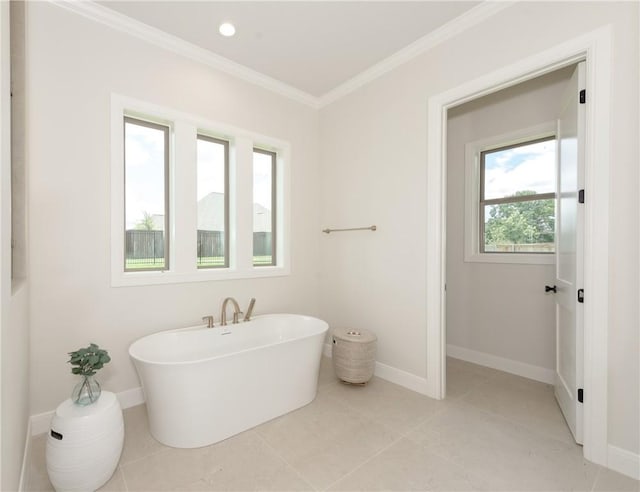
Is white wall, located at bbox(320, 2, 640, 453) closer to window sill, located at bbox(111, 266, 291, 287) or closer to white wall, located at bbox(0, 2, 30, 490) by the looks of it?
window sill, located at bbox(111, 266, 291, 287)

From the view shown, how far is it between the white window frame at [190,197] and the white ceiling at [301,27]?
58cm

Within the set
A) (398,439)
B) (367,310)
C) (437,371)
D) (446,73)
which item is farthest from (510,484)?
(446,73)

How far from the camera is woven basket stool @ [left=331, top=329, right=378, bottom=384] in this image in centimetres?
257

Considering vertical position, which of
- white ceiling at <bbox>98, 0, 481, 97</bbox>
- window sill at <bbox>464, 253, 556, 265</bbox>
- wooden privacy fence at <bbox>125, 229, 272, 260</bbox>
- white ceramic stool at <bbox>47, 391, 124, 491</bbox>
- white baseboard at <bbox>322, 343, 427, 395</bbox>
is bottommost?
white baseboard at <bbox>322, 343, 427, 395</bbox>

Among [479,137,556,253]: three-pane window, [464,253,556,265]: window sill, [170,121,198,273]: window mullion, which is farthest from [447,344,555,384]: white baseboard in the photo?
[170,121,198,273]: window mullion

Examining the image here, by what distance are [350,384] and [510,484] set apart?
130cm

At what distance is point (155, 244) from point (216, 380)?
1292 mm

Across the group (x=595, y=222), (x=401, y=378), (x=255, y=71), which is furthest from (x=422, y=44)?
(x=401, y=378)

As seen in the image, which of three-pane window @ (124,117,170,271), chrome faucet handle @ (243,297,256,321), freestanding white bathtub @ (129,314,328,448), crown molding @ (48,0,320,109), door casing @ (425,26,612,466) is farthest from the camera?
chrome faucet handle @ (243,297,256,321)

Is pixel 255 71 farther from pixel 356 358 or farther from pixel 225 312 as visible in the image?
pixel 356 358

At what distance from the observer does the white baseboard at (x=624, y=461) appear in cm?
159

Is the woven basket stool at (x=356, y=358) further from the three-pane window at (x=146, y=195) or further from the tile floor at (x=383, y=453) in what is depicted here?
the three-pane window at (x=146, y=195)

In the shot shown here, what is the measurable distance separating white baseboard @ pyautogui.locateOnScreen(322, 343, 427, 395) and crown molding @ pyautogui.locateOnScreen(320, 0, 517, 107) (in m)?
2.58

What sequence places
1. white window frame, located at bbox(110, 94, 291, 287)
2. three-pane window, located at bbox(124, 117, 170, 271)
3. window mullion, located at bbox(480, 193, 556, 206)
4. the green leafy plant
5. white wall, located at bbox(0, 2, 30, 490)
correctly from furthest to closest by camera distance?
window mullion, located at bbox(480, 193, 556, 206) → three-pane window, located at bbox(124, 117, 170, 271) → white window frame, located at bbox(110, 94, 291, 287) → the green leafy plant → white wall, located at bbox(0, 2, 30, 490)
